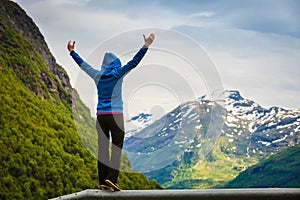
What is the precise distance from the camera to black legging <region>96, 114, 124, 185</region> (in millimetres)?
6590

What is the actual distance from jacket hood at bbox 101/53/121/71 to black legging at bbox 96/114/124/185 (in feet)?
1.94

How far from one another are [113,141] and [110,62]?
3.14 ft

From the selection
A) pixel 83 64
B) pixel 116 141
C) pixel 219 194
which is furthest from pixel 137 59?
pixel 219 194

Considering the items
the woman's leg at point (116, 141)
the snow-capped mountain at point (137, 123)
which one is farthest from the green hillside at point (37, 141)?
the woman's leg at point (116, 141)

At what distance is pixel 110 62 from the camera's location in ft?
22.1

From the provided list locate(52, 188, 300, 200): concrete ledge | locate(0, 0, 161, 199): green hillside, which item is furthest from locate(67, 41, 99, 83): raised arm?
locate(0, 0, 161, 199): green hillside

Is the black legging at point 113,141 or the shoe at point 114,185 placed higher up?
the black legging at point 113,141

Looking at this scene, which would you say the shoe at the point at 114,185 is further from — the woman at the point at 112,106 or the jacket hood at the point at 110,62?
the jacket hood at the point at 110,62

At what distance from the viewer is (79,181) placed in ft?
435

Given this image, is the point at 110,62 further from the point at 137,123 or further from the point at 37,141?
the point at 37,141

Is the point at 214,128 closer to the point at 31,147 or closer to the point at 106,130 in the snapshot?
→ the point at 106,130

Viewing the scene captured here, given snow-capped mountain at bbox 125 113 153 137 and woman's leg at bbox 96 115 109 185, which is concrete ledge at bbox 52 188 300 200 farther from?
snow-capped mountain at bbox 125 113 153 137

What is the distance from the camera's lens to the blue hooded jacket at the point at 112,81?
6570 millimetres

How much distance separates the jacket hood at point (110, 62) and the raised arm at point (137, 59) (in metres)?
0.12
